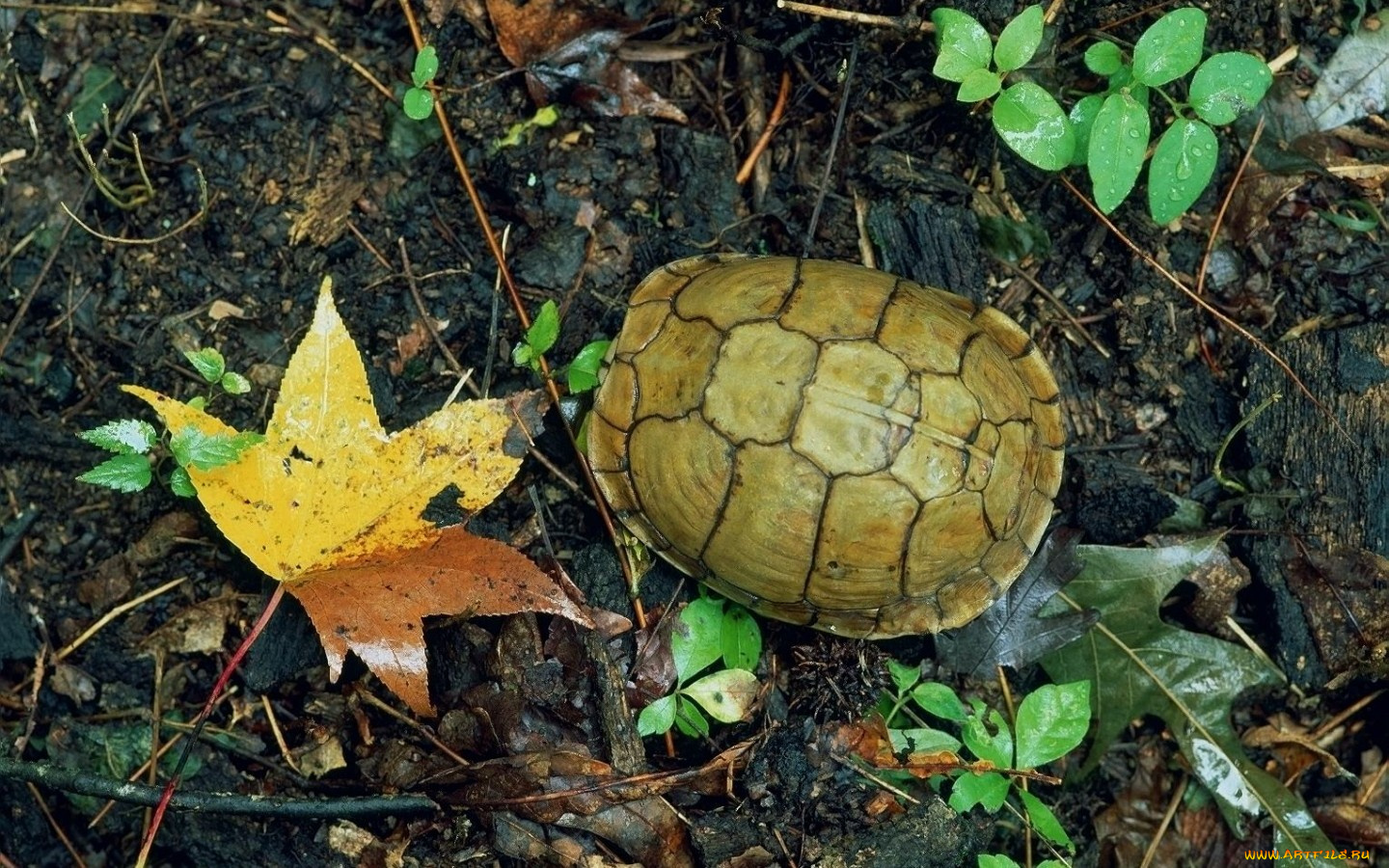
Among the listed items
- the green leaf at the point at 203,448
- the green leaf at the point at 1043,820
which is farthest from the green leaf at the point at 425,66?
the green leaf at the point at 1043,820

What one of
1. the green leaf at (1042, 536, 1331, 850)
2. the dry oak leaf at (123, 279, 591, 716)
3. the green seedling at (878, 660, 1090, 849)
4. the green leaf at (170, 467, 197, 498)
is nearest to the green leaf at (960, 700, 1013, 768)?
the green seedling at (878, 660, 1090, 849)

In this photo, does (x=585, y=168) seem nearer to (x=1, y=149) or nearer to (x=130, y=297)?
(x=130, y=297)

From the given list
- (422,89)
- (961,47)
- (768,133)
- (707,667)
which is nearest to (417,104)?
(422,89)

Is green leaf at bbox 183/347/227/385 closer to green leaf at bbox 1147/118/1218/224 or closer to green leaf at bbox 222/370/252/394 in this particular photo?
green leaf at bbox 222/370/252/394

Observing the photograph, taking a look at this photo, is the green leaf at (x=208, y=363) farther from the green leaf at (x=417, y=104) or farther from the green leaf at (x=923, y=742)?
the green leaf at (x=923, y=742)

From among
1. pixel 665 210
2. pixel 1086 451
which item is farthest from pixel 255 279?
pixel 1086 451
